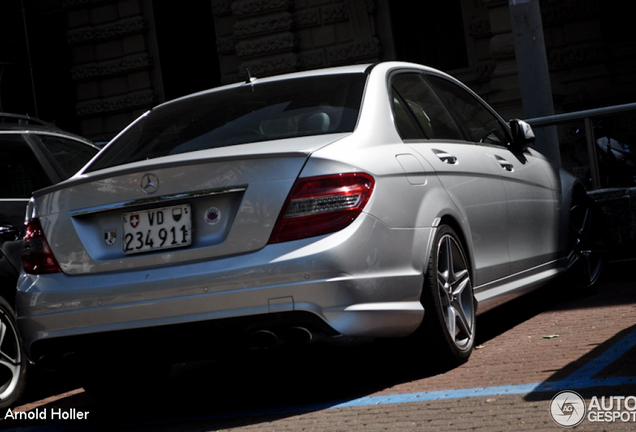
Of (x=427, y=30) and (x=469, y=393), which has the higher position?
(x=427, y=30)

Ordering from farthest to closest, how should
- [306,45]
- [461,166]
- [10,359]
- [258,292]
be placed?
[306,45]
[10,359]
[461,166]
[258,292]

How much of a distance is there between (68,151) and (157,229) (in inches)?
109

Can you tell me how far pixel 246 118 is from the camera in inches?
178

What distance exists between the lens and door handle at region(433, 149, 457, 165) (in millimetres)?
4700

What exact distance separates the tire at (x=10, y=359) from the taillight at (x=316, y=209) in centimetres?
213

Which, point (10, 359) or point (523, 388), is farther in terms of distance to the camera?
point (10, 359)

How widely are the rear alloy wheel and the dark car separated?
3.55 metres

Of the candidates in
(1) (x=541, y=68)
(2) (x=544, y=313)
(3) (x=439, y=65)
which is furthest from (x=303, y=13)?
(2) (x=544, y=313)

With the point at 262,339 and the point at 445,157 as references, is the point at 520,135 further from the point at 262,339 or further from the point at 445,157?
the point at 262,339

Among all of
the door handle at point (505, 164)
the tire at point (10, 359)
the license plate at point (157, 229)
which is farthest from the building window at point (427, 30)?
the license plate at point (157, 229)

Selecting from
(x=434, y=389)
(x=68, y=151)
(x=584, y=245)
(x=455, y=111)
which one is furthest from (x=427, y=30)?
(x=434, y=389)

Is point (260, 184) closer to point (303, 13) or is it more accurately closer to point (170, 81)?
point (303, 13)

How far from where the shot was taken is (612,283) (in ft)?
24.1

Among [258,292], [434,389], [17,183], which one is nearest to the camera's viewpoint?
[258,292]
